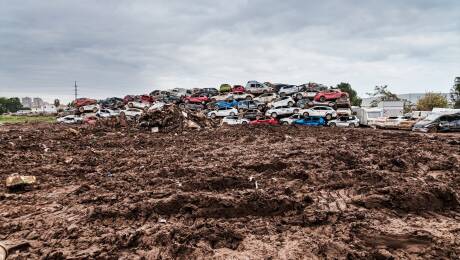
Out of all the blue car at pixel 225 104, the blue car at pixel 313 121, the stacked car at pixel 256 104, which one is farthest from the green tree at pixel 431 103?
the blue car at pixel 225 104

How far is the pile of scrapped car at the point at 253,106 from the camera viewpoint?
29.0 metres

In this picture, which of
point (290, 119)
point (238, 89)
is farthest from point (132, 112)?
point (290, 119)

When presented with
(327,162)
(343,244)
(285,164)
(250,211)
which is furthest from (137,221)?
(327,162)

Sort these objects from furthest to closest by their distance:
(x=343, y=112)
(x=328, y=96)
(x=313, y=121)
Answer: (x=328, y=96) → (x=343, y=112) → (x=313, y=121)

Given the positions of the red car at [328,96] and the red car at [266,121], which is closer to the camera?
the red car at [266,121]

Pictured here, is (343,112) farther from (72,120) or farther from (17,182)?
→ (72,120)

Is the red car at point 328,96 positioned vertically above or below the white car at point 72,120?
above

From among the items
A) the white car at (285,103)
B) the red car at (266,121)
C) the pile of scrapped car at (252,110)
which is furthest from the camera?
the white car at (285,103)

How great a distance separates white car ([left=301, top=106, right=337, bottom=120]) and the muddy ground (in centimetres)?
1917

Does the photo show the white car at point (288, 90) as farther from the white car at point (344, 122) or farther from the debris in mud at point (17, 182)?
the debris in mud at point (17, 182)

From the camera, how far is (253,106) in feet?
116

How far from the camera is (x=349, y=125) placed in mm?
28500

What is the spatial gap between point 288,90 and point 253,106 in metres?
6.11

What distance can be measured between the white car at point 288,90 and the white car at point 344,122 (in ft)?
33.4
